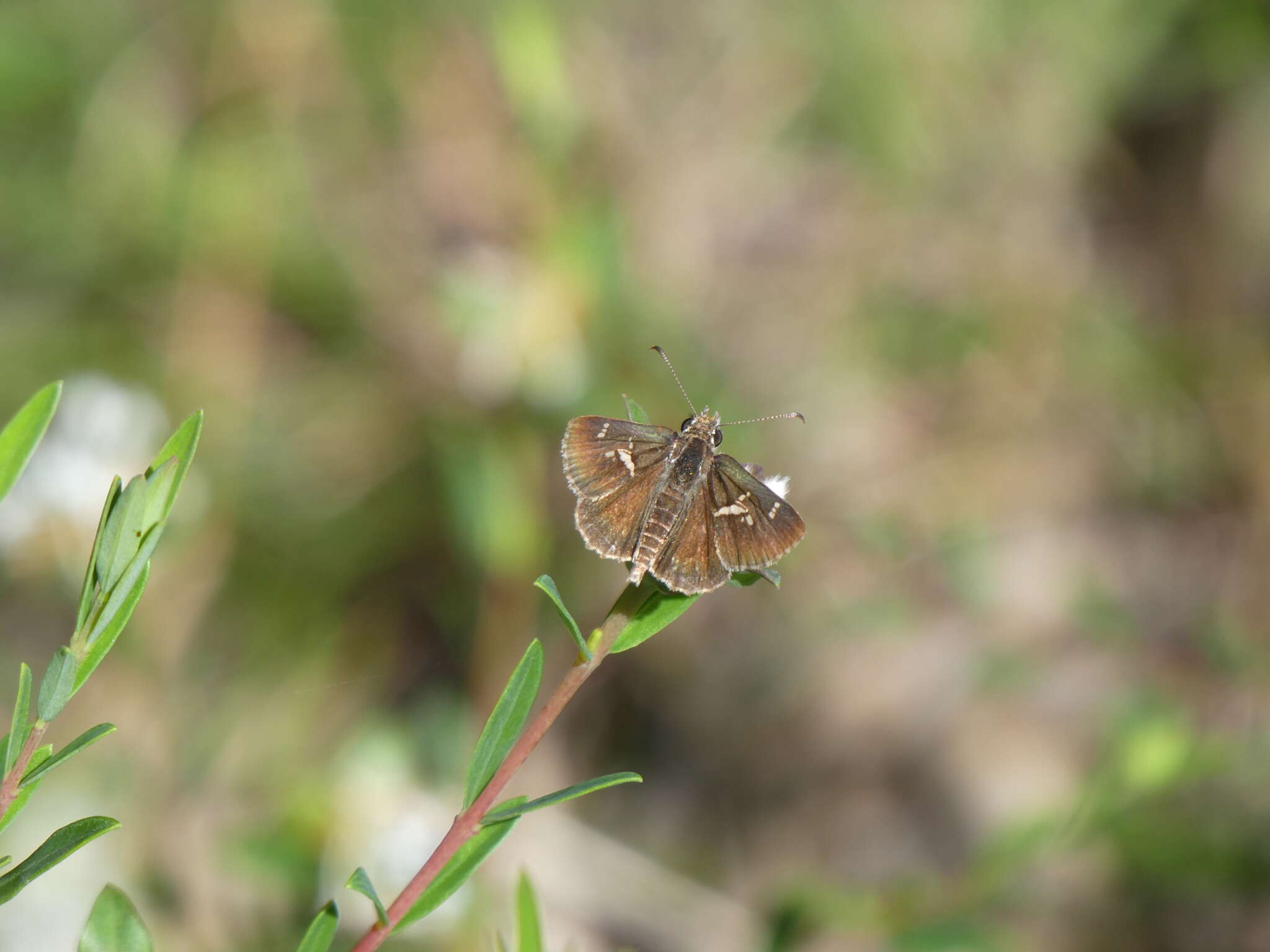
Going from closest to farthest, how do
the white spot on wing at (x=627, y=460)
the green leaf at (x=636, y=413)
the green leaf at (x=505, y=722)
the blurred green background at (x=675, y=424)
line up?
the green leaf at (x=505, y=722) → the green leaf at (x=636, y=413) → the white spot on wing at (x=627, y=460) → the blurred green background at (x=675, y=424)

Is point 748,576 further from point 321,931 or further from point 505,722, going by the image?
point 321,931

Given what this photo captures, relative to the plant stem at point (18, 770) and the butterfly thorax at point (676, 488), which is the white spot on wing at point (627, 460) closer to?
the butterfly thorax at point (676, 488)

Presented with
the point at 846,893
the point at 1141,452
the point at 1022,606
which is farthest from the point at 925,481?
the point at 846,893

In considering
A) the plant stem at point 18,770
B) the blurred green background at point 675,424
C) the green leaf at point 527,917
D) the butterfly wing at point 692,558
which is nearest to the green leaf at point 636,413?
the butterfly wing at point 692,558

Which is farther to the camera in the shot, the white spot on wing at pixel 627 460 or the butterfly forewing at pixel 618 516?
the white spot on wing at pixel 627 460

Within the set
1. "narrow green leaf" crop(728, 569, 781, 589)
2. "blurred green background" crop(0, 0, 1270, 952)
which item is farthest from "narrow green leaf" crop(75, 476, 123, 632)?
"blurred green background" crop(0, 0, 1270, 952)

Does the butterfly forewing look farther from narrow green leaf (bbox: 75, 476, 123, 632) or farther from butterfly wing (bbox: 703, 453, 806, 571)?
narrow green leaf (bbox: 75, 476, 123, 632)
